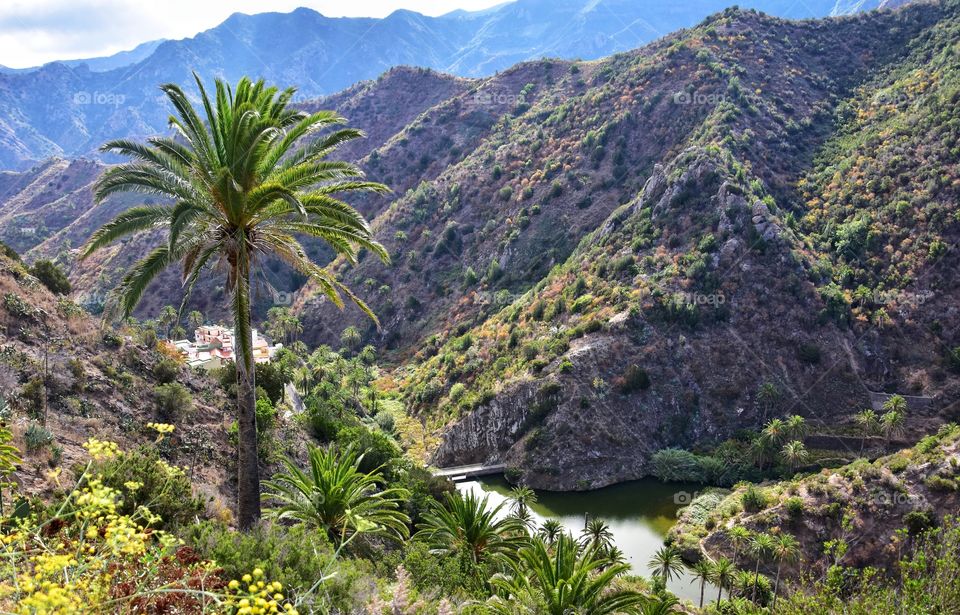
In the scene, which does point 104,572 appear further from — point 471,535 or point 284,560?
point 471,535

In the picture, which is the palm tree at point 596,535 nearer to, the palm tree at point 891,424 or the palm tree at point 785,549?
the palm tree at point 785,549

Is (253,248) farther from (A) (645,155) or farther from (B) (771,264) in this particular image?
(A) (645,155)

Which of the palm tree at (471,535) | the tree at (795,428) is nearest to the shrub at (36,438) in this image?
the palm tree at (471,535)

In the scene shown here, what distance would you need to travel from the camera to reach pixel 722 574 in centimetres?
3100

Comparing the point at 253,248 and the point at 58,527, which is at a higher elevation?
the point at 253,248

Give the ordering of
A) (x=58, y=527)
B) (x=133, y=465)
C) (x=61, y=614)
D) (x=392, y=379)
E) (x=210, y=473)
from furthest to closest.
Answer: (x=392, y=379) → (x=210, y=473) → (x=133, y=465) → (x=58, y=527) → (x=61, y=614)

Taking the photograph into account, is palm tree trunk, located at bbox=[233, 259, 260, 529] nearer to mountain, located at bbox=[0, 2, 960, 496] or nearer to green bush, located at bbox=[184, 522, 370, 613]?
green bush, located at bbox=[184, 522, 370, 613]

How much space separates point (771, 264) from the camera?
5584 cm

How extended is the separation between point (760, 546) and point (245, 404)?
30.6m

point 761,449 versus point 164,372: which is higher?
point 164,372

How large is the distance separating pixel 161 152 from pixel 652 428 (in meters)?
45.7

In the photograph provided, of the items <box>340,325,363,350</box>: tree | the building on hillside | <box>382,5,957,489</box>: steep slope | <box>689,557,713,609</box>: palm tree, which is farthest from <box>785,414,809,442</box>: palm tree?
<box>340,325,363,350</box>: tree

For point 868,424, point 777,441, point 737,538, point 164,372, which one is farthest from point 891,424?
point 164,372

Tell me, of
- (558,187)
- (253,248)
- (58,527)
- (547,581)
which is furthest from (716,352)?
(58,527)
